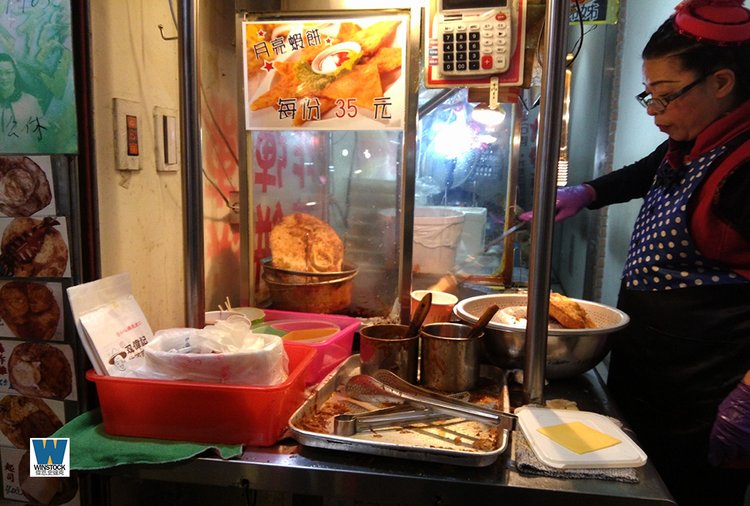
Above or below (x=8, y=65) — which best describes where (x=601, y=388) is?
below

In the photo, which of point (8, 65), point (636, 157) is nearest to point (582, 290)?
point (636, 157)

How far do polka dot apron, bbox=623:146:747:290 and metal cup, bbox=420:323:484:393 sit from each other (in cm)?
64

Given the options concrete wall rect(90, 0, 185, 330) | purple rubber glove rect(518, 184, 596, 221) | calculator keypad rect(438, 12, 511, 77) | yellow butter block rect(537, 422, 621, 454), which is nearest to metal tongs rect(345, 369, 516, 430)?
yellow butter block rect(537, 422, 621, 454)

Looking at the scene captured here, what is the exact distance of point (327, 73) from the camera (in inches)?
74.0

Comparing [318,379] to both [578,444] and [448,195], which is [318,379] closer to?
[578,444]

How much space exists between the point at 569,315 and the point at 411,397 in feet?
1.80

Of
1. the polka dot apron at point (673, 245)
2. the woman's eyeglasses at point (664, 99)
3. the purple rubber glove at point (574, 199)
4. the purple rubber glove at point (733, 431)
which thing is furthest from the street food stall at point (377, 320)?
the purple rubber glove at point (574, 199)

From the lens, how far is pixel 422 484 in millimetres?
1024

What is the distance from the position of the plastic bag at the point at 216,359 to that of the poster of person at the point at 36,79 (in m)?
0.60

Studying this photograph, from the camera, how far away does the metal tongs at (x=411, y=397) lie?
1135 mm

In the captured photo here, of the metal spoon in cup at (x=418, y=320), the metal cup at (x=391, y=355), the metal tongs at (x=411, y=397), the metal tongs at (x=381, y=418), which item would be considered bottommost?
the metal tongs at (x=381, y=418)

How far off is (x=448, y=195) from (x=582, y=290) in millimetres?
1484

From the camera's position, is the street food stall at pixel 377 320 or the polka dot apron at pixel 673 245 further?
the polka dot apron at pixel 673 245

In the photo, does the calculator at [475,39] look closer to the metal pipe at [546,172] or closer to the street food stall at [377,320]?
the street food stall at [377,320]
